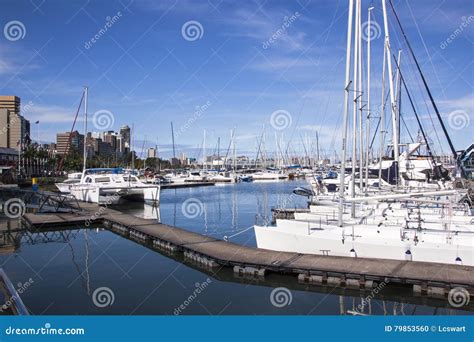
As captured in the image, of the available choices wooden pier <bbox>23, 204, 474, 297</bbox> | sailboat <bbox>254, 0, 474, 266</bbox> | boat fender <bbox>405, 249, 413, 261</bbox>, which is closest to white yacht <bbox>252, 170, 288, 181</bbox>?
wooden pier <bbox>23, 204, 474, 297</bbox>

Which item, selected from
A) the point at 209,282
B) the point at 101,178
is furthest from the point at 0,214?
the point at 209,282

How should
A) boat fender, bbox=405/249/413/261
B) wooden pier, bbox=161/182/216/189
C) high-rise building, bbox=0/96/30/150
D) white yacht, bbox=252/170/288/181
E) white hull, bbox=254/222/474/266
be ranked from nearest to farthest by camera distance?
1. white hull, bbox=254/222/474/266
2. boat fender, bbox=405/249/413/261
3. wooden pier, bbox=161/182/216/189
4. high-rise building, bbox=0/96/30/150
5. white yacht, bbox=252/170/288/181

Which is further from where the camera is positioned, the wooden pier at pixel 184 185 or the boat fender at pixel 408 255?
the wooden pier at pixel 184 185

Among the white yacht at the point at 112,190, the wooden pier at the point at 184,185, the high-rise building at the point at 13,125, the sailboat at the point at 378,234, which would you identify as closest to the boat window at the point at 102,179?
the white yacht at the point at 112,190

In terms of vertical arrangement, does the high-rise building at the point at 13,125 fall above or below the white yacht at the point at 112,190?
above

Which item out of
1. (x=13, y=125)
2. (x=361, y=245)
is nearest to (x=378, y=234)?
(x=361, y=245)

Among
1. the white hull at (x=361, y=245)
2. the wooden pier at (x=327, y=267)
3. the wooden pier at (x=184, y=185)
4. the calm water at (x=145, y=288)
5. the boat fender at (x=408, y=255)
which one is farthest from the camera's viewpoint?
the wooden pier at (x=184, y=185)

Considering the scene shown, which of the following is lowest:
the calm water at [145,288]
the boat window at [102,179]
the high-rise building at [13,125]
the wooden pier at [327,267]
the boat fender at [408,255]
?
the calm water at [145,288]

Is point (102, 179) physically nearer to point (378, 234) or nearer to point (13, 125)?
point (378, 234)

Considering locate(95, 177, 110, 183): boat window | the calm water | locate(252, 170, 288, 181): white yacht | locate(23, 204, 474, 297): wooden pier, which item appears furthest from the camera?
locate(252, 170, 288, 181): white yacht

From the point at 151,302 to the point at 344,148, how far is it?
11.0 meters

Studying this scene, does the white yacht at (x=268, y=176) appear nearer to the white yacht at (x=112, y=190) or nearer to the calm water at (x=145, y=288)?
the white yacht at (x=112, y=190)

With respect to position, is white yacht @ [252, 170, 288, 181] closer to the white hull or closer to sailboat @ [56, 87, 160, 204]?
sailboat @ [56, 87, 160, 204]

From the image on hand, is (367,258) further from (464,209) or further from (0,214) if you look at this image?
(0,214)
